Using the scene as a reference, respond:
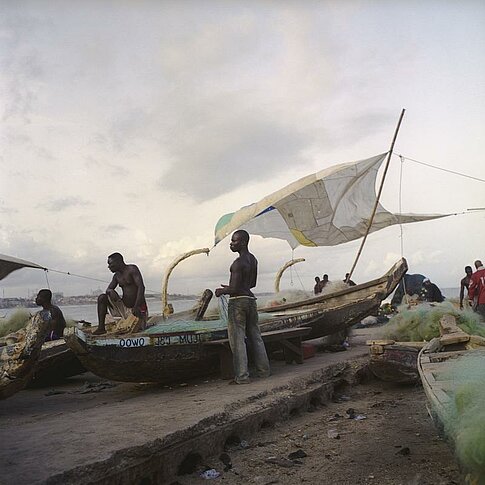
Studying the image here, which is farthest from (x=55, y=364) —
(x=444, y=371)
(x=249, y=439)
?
(x=444, y=371)

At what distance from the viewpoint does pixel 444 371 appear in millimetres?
3996

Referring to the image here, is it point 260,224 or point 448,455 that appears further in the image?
point 260,224

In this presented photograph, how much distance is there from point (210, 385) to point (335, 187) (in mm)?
Answer: 6928

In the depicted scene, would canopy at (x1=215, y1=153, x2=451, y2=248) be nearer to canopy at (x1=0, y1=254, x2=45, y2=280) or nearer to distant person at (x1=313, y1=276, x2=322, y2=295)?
distant person at (x1=313, y1=276, x2=322, y2=295)

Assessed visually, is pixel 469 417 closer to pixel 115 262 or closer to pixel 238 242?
pixel 238 242

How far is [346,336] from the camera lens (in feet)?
34.0

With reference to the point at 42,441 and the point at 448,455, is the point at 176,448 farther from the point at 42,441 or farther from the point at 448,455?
the point at 448,455

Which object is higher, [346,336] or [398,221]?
[398,221]

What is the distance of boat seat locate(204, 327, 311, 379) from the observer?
661 cm

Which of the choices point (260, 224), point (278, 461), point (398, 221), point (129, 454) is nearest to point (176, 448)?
point (129, 454)

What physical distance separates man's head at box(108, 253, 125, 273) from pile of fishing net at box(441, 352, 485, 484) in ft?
16.0

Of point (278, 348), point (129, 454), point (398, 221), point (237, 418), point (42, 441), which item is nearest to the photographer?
point (129, 454)

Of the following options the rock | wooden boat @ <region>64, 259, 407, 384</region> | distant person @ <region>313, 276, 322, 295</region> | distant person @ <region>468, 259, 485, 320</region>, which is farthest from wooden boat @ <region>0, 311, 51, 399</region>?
distant person @ <region>313, 276, 322, 295</region>

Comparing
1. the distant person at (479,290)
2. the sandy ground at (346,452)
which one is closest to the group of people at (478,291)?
the distant person at (479,290)
